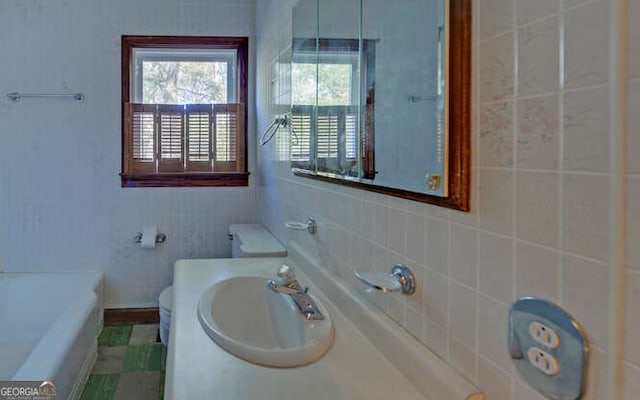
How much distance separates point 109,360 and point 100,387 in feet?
1.03

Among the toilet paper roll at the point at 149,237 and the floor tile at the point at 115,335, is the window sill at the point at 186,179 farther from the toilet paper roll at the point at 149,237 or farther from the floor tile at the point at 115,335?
the floor tile at the point at 115,335

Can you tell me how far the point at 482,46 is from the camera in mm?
778

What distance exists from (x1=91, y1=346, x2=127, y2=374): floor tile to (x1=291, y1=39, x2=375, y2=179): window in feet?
5.00

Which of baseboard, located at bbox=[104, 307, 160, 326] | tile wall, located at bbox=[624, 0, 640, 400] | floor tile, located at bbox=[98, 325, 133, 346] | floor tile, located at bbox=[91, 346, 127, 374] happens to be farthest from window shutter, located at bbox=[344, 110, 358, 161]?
baseboard, located at bbox=[104, 307, 160, 326]

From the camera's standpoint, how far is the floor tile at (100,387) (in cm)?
228

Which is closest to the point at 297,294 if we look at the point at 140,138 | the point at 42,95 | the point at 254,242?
the point at 254,242

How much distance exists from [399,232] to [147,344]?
2.32 m

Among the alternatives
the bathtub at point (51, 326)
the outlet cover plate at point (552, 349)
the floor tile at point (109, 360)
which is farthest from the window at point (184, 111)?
the outlet cover plate at point (552, 349)

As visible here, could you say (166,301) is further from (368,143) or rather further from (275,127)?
(368,143)

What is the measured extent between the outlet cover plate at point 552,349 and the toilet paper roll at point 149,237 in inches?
111

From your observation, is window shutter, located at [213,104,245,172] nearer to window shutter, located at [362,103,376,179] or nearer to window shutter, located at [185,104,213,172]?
window shutter, located at [185,104,213,172]

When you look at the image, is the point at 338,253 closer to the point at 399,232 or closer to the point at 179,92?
the point at 399,232

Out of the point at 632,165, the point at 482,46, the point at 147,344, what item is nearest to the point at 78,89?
the point at 147,344

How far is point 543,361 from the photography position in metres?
0.65
